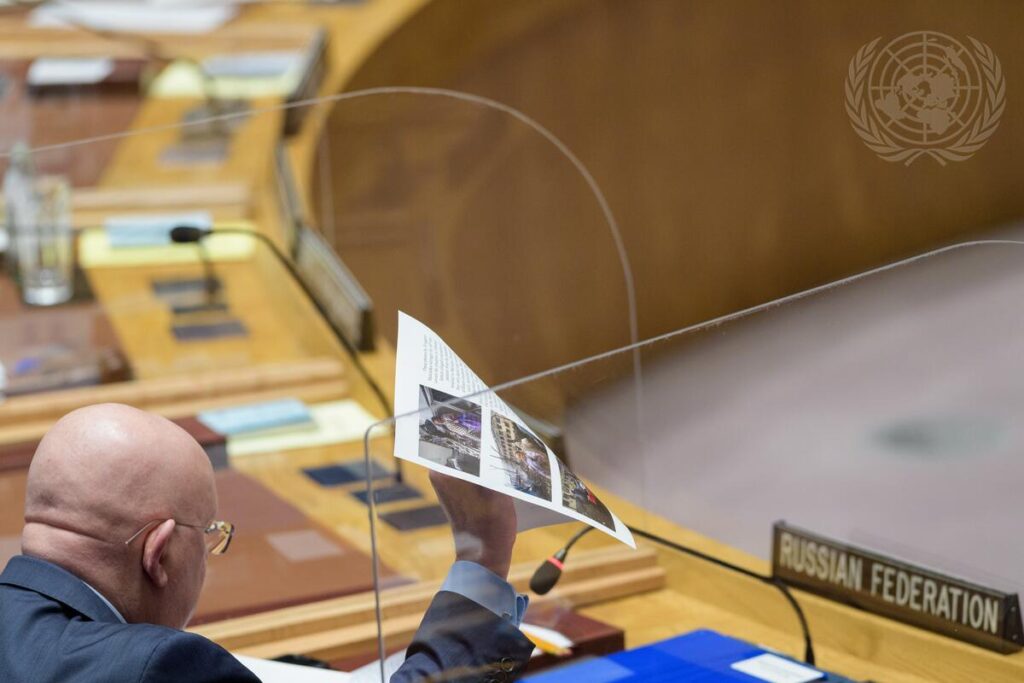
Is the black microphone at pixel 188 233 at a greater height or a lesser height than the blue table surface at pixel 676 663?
greater

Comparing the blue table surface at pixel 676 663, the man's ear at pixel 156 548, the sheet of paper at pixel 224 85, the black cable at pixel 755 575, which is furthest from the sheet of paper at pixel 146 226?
the man's ear at pixel 156 548

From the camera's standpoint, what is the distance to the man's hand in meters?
1.08

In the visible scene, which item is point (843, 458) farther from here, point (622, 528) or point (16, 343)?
point (16, 343)

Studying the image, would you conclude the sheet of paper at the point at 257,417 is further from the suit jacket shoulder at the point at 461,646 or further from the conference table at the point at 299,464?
the suit jacket shoulder at the point at 461,646

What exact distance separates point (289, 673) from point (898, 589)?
617 millimetres

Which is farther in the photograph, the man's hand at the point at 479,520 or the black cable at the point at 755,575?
the black cable at the point at 755,575

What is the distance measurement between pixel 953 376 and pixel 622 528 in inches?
13.1

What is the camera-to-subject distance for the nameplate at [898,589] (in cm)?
135

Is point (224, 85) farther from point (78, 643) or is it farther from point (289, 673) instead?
point (78, 643)

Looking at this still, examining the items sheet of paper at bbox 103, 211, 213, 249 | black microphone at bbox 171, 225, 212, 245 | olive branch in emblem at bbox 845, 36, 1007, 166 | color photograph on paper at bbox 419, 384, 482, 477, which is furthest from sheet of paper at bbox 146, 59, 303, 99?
color photograph on paper at bbox 419, 384, 482, 477

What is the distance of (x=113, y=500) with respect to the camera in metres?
1.10

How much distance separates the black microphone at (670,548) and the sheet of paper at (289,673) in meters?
0.22

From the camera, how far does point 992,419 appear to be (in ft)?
4.33

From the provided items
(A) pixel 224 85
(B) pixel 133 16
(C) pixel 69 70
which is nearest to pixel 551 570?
(A) pixel 224 85
